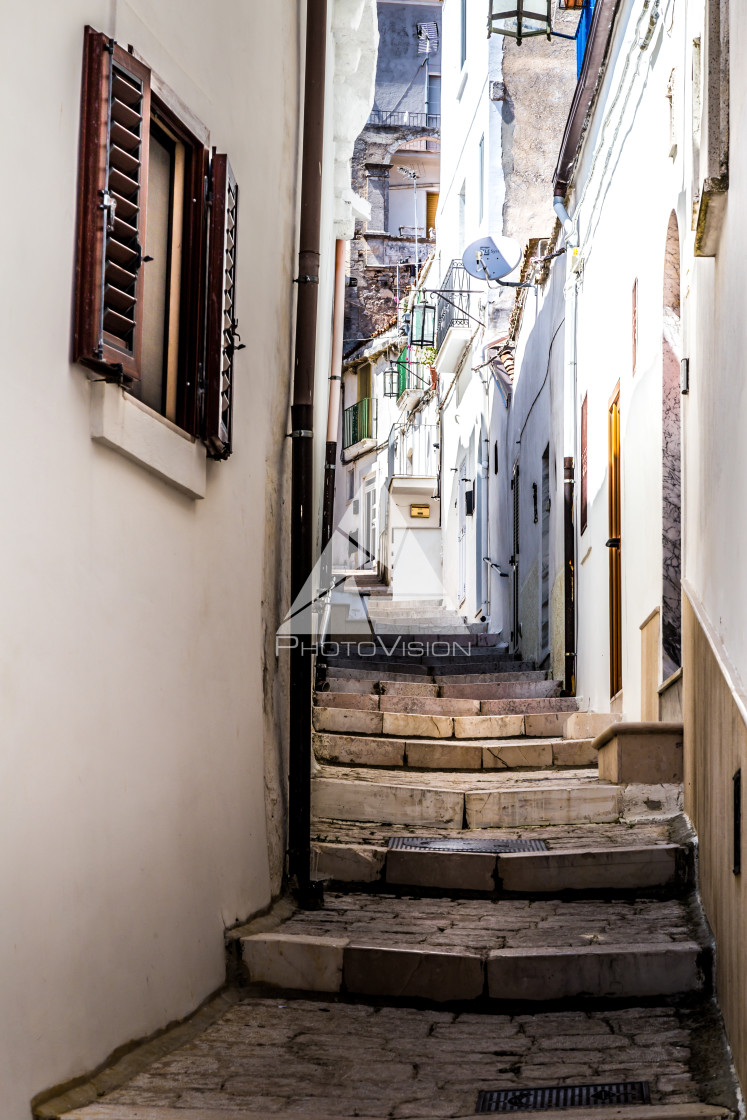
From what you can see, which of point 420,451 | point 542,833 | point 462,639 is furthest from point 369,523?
point 542,833

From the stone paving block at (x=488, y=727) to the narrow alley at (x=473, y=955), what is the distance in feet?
2.03

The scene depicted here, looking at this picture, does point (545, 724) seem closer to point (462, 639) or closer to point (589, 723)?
point (589, 723)

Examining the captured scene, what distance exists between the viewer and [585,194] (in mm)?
10594

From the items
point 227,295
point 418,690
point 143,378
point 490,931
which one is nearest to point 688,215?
point 227,295

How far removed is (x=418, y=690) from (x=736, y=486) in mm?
6741

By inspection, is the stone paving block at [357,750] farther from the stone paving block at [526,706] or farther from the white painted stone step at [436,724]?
the stone paving block at [526,706]

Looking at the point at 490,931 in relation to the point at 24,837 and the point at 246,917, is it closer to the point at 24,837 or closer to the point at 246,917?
the point at 246,917

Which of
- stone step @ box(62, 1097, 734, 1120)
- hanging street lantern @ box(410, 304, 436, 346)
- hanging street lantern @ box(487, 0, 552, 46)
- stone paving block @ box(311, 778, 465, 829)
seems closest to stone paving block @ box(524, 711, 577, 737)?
stone paving block @ box(311, 778, 465, 829)

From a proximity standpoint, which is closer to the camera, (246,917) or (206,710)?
(206,710)

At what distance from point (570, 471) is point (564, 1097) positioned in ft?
24.4

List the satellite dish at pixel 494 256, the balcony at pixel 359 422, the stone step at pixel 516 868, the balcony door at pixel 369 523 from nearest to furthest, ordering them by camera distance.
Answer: the stone step at pixel 516 868
the satellite dish at pixel 494 256
the balcony door at pixel 369 523
the balcony at pixel 359 422

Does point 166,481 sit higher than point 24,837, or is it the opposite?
point 166,481

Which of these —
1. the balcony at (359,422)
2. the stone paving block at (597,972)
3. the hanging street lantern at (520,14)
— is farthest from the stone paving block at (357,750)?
the balcony at (359,422)

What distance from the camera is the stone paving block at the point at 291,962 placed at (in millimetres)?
5324
